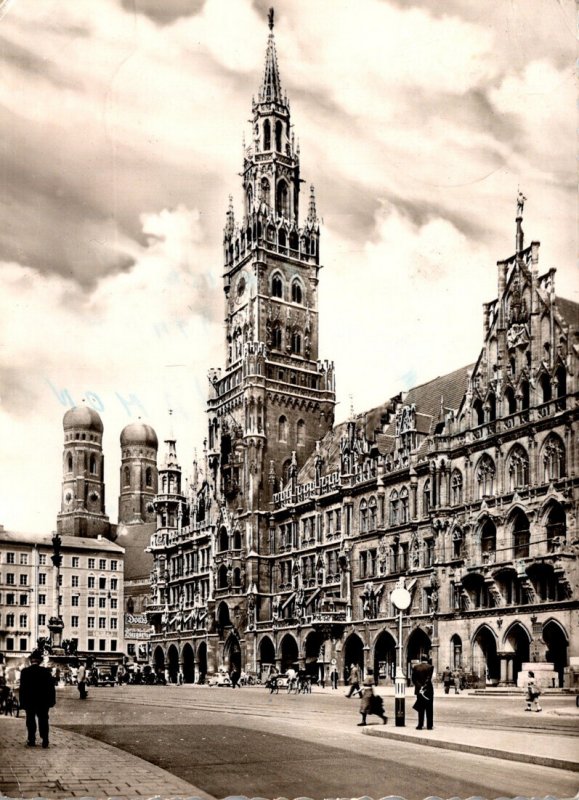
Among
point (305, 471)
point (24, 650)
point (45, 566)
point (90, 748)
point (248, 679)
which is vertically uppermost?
point (305, 471)

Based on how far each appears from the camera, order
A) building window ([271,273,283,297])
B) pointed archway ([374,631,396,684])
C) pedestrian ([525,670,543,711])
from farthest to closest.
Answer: building window ([271,273,283,297])
pointed archway ([374,631,396,684])
pedestrian ([525,670,543,711])

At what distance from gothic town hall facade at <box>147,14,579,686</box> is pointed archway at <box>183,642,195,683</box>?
0.13 meters

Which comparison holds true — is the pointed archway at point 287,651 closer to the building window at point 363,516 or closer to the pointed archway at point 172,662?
the building window at point 363,516

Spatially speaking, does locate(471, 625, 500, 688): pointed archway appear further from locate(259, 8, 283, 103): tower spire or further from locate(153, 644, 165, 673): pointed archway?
locate(153, 644, 165, 673): pointed archway

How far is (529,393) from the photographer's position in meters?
45.1

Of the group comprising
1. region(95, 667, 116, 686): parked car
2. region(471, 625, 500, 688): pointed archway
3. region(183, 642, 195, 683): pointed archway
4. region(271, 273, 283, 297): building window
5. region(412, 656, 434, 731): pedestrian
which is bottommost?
region(183, 642, 195, 683): pointed archway

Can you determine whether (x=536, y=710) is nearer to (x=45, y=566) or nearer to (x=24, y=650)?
(x=45, y=566)

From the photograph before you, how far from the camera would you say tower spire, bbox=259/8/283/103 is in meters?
16.2

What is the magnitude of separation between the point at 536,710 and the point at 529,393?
65.8ft

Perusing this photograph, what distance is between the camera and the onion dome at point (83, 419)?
1477 cm

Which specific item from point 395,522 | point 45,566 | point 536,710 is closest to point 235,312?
point 395,522

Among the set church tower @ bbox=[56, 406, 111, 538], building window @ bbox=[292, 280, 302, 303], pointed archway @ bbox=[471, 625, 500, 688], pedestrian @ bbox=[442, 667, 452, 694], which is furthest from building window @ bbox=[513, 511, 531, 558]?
church tower @ bbox=[56, 406, 111, 538]

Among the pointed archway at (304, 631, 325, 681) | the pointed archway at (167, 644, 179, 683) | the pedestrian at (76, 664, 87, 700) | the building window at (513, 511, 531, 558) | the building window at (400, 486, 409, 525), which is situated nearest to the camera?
the pedestrian at (76, 664, 87, 700)

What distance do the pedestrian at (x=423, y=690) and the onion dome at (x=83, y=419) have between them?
24.6 feet
